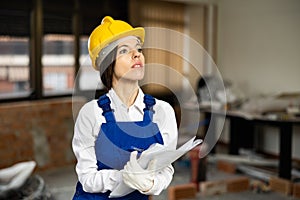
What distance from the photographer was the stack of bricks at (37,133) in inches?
143

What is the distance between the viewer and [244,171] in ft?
13.1

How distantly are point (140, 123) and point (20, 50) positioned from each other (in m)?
3.47

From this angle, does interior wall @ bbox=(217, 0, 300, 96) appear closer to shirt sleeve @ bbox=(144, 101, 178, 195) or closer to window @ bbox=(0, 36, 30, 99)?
window @ bbox=(0, 36, 30, 99)

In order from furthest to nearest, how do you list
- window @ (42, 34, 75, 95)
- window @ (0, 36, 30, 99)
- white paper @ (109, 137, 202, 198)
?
window @ (42, 34, 75, 95) < window @ (0, 36, 30, 99) < white paper @ (109, 137, 202, 198)

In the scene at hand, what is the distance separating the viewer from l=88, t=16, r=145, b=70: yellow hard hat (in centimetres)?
88

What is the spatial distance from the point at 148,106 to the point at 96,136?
0.15 m

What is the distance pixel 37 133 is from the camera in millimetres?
3807

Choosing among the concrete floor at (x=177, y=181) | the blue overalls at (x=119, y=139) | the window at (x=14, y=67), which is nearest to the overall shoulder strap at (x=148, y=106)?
the blue overalls at (x=119, y=139)

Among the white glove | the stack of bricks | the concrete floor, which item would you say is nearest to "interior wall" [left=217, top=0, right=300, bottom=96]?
the concrete floor

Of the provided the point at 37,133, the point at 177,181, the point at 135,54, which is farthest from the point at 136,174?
the point at 37,133

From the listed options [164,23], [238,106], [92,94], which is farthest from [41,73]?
[92,94]

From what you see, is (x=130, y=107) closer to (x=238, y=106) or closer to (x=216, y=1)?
(x=238, y=106)

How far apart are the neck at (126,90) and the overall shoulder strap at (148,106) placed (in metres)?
0.04

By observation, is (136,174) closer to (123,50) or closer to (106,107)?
(106,107)
